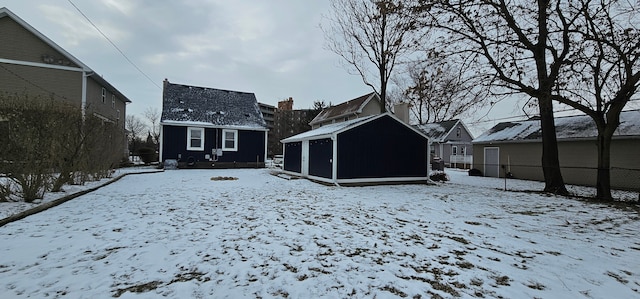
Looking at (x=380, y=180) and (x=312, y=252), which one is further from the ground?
(x=380, y=180)

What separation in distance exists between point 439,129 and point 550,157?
2165 centimetres

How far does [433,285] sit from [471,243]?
6.38 feet

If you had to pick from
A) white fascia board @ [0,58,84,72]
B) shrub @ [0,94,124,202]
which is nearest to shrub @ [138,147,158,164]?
white fascia board @ [0,58,84,72]

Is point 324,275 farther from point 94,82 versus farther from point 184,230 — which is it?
point 94,82

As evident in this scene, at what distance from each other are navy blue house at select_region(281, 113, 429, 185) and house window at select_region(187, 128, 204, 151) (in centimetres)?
942

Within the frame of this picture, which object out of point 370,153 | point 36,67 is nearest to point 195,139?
point 36,67

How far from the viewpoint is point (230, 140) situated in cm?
2112

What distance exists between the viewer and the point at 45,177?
6953 millimetres

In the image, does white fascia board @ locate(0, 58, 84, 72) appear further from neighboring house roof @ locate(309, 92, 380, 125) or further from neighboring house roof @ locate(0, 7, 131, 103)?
neighboring house roof @ locate(309, 92, 380, 125)

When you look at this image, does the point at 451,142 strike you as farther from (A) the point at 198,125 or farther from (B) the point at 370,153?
(A) the point at 198,125

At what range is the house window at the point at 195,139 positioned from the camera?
19.8 metres

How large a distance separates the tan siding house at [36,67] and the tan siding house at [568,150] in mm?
22026

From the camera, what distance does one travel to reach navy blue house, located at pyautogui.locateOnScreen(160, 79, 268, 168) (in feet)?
64.1

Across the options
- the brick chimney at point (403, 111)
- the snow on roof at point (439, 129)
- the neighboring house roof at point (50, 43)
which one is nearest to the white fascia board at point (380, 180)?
the brick chimney at point (403, 111)
